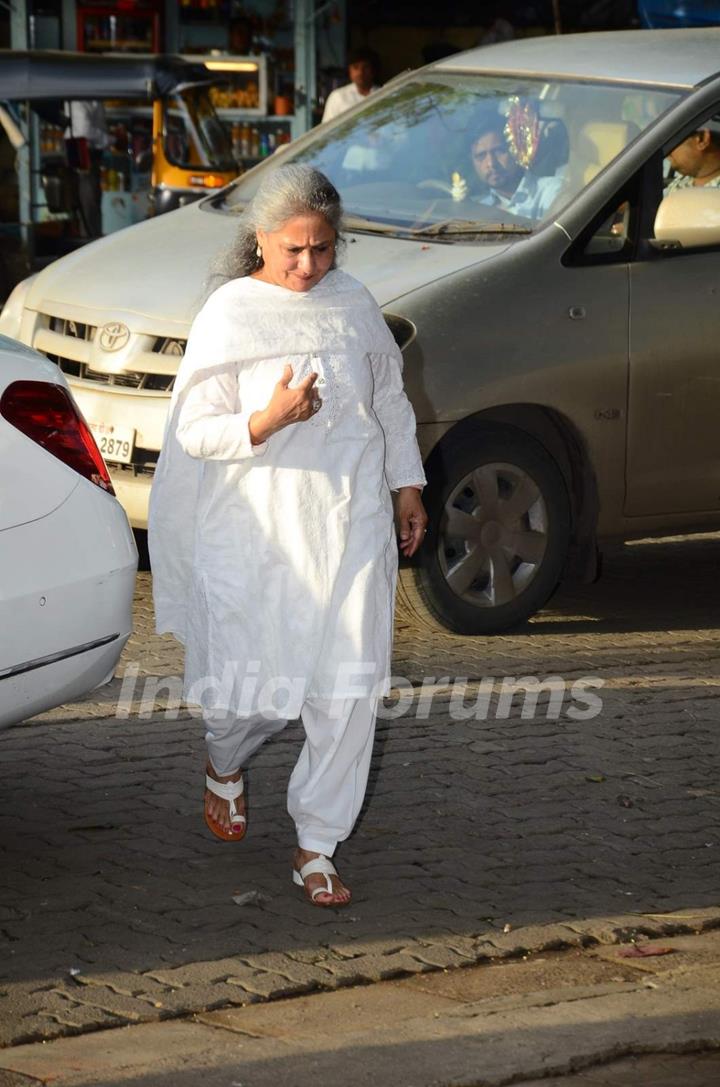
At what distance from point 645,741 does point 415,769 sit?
2.64 ft

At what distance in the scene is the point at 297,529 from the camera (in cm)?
450

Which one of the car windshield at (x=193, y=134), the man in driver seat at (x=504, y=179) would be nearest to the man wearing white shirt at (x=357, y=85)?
the car windshield at (x=193, y=134)

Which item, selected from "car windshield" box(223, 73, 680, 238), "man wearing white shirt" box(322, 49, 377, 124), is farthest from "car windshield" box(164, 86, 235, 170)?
"car windshield" box(223, 73, 680, 238)

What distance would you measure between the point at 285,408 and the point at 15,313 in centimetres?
413

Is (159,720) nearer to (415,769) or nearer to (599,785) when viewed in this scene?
(415,769)

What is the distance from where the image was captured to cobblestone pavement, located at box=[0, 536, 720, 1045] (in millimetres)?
4281

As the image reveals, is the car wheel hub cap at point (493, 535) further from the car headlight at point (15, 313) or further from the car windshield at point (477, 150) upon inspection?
the car headlight at point (15, 313)

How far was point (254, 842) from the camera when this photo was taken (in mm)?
5105

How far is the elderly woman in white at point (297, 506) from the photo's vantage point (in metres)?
4.49

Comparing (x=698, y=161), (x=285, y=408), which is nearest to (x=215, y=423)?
(x=285, y=408)

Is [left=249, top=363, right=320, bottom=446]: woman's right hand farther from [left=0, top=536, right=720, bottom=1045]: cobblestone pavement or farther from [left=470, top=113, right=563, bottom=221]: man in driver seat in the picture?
[left=470, top=113, right=563, bottom=221]: man in driver seat

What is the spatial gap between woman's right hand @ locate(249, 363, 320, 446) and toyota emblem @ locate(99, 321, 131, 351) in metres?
3.05

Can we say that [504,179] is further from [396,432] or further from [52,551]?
[52,551]

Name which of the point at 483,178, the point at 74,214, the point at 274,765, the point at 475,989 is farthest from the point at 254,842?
the point at 74,214
